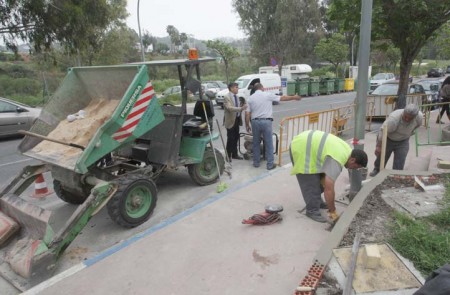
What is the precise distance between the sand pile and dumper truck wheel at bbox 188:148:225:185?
1697 mm

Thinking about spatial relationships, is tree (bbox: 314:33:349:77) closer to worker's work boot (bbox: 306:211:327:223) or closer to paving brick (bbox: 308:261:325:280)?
worker's work boot (bbox: 306:211:327:223)

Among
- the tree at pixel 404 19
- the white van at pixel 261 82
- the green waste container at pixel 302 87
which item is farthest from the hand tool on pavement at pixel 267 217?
the green waste container at pixel 302 87

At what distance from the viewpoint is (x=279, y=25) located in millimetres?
37062

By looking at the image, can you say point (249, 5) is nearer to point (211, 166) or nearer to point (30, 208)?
point (211, 166)

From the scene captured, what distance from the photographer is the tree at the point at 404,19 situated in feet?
26.7

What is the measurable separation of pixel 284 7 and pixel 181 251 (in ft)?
120

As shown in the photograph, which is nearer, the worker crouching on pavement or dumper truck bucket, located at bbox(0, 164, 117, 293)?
dumper truck bucket, located at bbox(0, 164, 117, 293)

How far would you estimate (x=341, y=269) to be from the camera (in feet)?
9.14

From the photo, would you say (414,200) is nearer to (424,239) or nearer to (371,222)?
(371,222)

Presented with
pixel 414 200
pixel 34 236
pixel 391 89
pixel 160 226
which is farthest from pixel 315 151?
Result: pixel 391 89

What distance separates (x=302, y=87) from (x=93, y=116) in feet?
73.9

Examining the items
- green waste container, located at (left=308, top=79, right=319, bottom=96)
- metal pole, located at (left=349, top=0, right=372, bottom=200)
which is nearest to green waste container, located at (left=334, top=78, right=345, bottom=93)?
green waste container, located at (left=308, top=79, right=319, bottom=96)

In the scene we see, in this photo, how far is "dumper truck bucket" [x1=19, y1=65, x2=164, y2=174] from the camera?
4.00m

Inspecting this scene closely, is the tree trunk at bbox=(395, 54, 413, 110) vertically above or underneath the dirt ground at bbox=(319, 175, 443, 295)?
above
